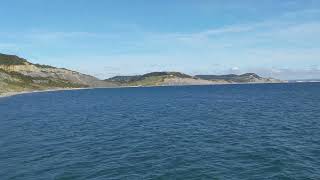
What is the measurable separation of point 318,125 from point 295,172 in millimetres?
37879

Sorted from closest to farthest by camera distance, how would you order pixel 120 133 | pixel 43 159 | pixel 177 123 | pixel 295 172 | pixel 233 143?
1. pixel 295 172
2. pixel 43 159
3. pixel 233 143
4. pixel 120 133
5. pixel 177 123

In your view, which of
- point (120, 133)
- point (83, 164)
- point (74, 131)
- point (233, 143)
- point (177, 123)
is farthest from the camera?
point (177, 123)

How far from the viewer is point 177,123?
86562 millimetres

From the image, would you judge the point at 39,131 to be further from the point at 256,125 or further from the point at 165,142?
the point at 256,125

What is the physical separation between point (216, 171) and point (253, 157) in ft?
25.8

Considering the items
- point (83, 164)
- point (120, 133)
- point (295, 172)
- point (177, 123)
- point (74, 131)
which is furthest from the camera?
point (177, 123)

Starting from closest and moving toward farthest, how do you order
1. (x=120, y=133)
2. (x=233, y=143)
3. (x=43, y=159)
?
1. (x=43, y=159)
2. (x=233, y=143)
3. (x=120, y=133)

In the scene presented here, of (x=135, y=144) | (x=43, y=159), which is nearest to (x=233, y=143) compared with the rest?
(x=135, y=144)

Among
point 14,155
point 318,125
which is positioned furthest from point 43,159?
point 318,125

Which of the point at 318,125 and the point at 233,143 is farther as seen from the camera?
the point at 318,125

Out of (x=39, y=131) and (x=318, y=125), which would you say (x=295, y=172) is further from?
(x=39, y=131)

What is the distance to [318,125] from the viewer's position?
76.2m

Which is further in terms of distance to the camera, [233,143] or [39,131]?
[39,131]

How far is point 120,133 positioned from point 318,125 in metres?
36.1
